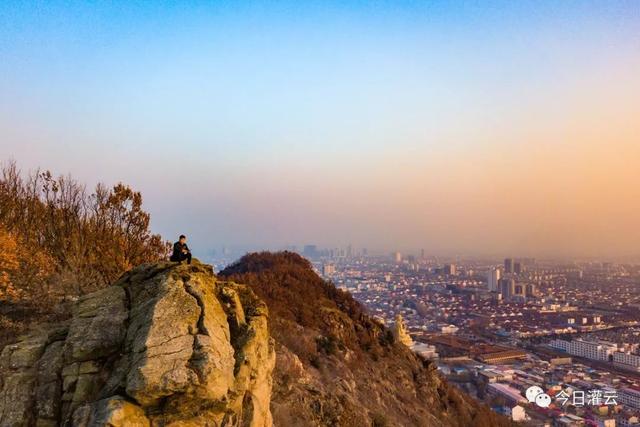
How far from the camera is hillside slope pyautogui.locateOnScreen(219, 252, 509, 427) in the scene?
14164mm

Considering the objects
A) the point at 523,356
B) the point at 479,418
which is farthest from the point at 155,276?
the point at 523,356

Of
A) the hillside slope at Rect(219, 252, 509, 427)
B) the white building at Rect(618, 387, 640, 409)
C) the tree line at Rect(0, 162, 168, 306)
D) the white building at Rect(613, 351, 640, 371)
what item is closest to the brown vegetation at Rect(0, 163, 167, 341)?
the tree line at Rect(0, 162, 168, 306)

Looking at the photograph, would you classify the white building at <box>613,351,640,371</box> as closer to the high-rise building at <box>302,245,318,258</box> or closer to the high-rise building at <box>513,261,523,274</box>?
the high-rise building at <box>513,261,523,274</box>

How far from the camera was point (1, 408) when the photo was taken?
24.8 feet

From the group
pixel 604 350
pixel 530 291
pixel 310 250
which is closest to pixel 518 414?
pixel 604 350

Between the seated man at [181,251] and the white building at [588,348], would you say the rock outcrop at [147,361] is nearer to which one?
the seated man at [181,251]

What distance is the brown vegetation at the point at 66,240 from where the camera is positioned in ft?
45.5

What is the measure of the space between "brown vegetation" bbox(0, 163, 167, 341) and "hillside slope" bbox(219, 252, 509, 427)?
20.7ft

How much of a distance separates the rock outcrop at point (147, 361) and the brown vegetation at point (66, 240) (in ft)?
16.5

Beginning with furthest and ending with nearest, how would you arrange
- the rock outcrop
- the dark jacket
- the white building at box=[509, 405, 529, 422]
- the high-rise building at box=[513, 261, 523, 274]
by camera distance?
the high-rise building at box=[513, 261, 523, 274] < the white building at box=[509, 405, 529, 422] < the dark jacket < the rock outcrop

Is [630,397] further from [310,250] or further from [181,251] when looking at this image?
[310,250]

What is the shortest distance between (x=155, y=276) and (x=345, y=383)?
10974 millimetres

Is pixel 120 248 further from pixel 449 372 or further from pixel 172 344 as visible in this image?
pixel 449 372

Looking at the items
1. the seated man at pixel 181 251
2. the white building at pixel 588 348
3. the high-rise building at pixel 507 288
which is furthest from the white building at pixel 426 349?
the high-rise building at pixel 507 288
